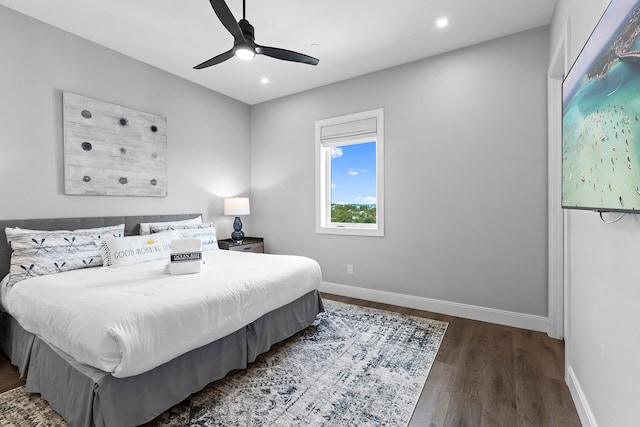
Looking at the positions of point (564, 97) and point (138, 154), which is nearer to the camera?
point (564, 97)

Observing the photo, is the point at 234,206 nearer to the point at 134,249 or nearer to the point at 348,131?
the point at 134,249

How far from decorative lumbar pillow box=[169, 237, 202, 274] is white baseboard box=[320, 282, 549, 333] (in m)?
2.07

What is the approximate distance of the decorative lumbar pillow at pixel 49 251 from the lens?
88.8 inches

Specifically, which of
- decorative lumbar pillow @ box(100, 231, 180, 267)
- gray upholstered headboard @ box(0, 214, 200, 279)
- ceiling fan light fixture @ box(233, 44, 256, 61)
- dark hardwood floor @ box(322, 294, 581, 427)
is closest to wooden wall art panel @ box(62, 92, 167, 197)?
gray upholstered headboard @ box(0, 214, 200, 279)

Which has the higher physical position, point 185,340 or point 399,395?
point 185,340

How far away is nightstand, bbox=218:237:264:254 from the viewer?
3.95 metres

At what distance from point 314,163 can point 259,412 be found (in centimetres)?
305

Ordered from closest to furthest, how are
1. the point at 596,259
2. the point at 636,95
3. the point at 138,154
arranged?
the point at 636,95
the point at 596,259
the point at 138,154

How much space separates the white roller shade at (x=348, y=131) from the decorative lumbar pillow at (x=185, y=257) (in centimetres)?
231

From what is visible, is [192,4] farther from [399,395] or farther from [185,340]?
[399,395]

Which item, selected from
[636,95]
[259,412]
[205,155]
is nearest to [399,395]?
[259,412]

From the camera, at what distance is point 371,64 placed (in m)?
3.45

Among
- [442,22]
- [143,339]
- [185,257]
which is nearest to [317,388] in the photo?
[143,339]

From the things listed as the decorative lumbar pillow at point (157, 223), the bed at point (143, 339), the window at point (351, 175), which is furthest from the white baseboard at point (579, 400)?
the decorative lumbar pillow at point (157, 223)
